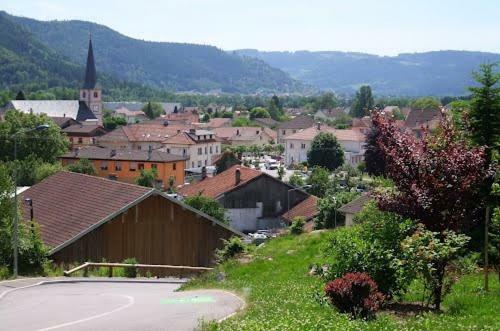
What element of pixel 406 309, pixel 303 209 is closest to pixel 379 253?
pixel 406 309

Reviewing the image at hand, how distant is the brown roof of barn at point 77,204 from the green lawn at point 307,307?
10375 millimetres

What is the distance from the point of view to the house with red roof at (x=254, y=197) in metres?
55.9

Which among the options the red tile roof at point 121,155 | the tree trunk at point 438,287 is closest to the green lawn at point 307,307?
the tree trunk at point 438,287

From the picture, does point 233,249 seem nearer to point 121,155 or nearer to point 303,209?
point 303,209

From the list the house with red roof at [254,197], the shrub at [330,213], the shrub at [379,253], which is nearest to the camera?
the shrub at [379,253]

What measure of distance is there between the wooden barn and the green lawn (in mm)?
10012

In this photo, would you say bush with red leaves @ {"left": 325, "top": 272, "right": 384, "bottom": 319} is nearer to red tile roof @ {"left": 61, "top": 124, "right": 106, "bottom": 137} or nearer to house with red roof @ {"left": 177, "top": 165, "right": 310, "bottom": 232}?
house with red roof @ {"left": 177, "top": 165, "right": 310, "bottom": 232}

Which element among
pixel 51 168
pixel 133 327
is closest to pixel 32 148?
pixel 51 168

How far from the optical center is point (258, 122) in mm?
182375

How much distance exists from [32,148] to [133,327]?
67.5 meters

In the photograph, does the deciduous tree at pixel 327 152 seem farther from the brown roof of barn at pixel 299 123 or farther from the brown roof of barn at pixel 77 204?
the brown roof of barn at pixel 77 204

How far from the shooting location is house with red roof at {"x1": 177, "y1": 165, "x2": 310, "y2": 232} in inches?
2201

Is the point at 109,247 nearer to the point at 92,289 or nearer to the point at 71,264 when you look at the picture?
the point at 71,264

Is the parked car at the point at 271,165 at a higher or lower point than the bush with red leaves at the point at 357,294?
lower
